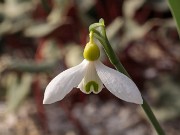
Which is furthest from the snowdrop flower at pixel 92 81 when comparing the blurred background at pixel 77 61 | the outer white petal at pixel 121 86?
the blurred background at pixel 77 61

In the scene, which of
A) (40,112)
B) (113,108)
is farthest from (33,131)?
(113,108)

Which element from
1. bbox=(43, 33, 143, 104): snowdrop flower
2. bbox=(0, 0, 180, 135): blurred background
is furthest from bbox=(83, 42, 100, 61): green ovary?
bbox=(0, 0, 180, 135): blurred background

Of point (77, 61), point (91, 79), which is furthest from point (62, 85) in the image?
point (77, 61)

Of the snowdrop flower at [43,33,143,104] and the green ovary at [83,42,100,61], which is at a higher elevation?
the green ovary at [83,42,100,61]

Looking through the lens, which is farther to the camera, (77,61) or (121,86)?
(77,61)

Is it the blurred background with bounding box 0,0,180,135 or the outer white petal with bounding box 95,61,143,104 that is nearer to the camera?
the outer white petal with bounding box 95,61,143,104

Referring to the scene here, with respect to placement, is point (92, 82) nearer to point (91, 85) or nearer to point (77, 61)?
point (91, 85)

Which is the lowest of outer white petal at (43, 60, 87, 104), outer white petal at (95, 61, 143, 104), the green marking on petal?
outer white petal at (95, 61, 143, 104)

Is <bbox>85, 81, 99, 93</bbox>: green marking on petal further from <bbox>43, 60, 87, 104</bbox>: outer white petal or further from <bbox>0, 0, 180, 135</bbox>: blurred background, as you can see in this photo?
<bbox>0, 0, 180, 135</bbox>: blurred background
